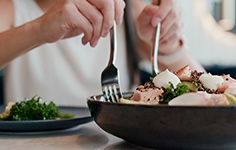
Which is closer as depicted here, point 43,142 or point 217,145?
point 217,145

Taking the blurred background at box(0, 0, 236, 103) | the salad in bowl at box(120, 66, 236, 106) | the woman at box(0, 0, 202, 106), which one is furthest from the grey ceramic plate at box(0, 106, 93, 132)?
the blurred background at box(0, 0, 236, 103)

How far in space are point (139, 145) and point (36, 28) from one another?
1.86 feet

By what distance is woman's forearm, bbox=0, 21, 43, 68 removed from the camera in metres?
1.31

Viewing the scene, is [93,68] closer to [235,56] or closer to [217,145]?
[217,145]

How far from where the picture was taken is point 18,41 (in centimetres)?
137

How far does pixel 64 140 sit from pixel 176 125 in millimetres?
299

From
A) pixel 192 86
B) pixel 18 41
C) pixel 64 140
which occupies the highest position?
pixel 18 41

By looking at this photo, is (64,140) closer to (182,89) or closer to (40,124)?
(40,124)

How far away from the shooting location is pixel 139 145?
33.9 inches

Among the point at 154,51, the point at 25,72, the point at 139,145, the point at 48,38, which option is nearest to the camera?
the point at 139,145

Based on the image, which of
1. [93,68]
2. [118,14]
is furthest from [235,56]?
[118,14]

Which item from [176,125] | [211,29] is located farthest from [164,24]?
[211,29]

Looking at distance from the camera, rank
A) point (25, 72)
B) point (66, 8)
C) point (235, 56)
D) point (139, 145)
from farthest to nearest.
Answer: point (235, 56) < point (25, 72) < point (66, 8) < point (139, 145)

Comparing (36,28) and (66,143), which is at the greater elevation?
(36,28)
